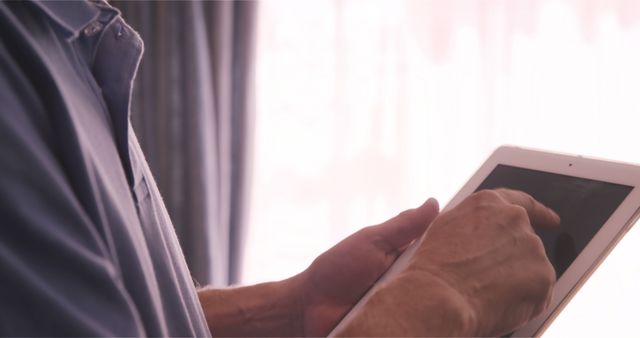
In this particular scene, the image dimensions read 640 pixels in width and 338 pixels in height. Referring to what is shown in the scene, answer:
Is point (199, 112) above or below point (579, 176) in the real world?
below

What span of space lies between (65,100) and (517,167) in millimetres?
607

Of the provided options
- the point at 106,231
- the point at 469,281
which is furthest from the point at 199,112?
the point at 106,231

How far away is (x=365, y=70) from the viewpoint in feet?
7.23

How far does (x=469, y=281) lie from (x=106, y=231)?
337 millimetres

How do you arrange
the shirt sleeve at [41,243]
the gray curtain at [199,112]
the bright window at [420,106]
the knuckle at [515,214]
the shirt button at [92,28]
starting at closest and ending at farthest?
the shirt sleeve at [41,243] → the shirt button at [92,28] → the knuckle at [515,214] → the bright window at [420,106] → the gray curtain at [199,112]

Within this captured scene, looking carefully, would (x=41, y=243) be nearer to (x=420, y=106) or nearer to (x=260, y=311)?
(x=260, y=311)

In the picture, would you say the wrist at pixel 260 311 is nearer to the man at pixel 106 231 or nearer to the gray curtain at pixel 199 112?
the man at pixel 106 231

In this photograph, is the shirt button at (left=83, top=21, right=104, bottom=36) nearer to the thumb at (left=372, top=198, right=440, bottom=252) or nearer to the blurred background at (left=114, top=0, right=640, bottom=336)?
the thumb at (left=372, top=198, right=440, bottom=252)

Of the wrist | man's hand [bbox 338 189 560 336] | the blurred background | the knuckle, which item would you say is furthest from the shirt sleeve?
the blurred background

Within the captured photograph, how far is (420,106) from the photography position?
2.13 meters

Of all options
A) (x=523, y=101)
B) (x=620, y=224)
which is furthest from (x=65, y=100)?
(x=523, y=101)

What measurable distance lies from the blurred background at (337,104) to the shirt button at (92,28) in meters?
1.52

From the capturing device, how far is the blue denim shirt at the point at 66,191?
46 centimetres

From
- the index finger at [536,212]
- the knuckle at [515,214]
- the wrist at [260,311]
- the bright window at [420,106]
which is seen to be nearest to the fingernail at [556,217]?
the index finger at [536,212]
